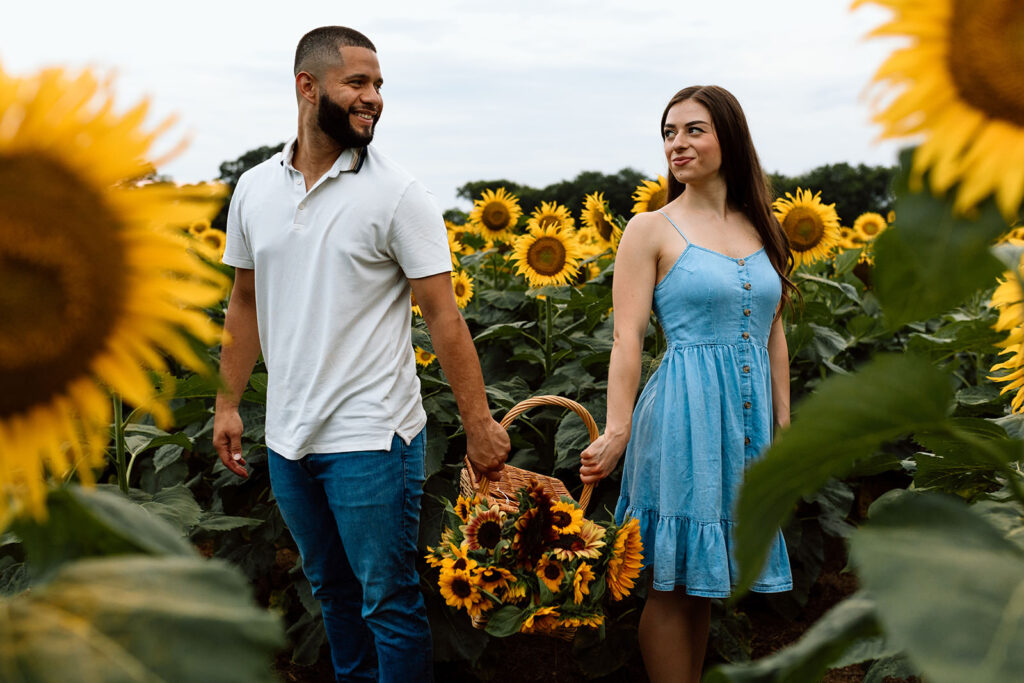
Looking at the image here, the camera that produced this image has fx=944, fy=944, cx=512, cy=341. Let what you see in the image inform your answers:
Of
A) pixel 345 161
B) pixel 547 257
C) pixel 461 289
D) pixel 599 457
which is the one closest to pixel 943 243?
pixel 599 457

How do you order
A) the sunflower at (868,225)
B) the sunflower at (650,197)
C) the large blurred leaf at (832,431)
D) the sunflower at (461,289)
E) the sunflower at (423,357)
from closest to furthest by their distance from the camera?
the large blurred leaf at (832,431) → the sunflower at (423,357) → the sunflower at (650,197) → the sunflower at (461,289) → the sunflower at (868,225)

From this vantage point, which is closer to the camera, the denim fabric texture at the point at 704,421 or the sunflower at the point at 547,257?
the denim fabric texture at the point at 704,421

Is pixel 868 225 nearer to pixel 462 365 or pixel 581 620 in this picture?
pixel 462 365

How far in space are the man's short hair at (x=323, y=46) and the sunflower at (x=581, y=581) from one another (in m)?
1.50

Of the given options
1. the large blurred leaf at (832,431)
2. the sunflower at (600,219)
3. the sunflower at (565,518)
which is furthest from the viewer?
the sunflower at (600,219)

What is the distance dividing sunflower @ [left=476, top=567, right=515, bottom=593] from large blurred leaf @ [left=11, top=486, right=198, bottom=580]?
166 cm

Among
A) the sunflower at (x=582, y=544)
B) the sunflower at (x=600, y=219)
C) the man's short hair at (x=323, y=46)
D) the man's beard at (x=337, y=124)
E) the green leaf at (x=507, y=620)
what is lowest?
the green leaf at (x=507, y=620)

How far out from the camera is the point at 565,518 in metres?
2.17

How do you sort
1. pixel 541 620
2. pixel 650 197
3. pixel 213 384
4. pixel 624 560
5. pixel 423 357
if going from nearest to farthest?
1. pixel 213 384
2. pixel 541 620
3. pixel 624 560
4. pixel 423 357
5. pixel 650 197

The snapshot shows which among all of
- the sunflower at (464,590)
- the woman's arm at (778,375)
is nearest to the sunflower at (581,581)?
the sunflower at (464,590)

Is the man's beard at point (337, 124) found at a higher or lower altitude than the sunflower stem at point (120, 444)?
higher

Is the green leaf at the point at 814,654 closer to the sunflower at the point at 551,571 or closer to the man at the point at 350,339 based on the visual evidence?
the sunflower at the point at 551,571

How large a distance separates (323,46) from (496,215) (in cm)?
232

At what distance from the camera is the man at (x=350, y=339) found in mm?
2465
